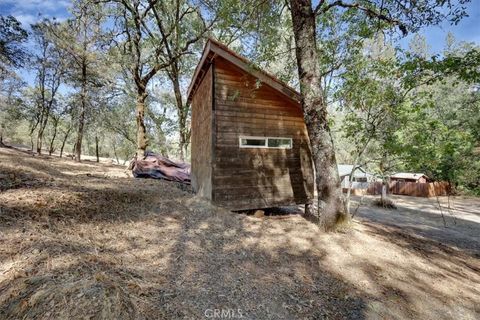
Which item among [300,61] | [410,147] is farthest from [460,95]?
[300,61]

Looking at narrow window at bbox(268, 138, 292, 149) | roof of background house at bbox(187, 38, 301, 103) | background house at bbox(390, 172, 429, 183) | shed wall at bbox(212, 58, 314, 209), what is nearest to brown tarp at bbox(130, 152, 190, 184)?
shed wall at bbox(212, 58, 314, 209)

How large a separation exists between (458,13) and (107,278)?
8.37 meters

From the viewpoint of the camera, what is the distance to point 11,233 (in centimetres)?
308

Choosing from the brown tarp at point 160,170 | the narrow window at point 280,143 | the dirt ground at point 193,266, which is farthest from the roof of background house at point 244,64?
the brown tarp at point 160,170

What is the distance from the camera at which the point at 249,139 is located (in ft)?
24.4

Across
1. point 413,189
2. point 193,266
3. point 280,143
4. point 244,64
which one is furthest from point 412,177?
point 193,266

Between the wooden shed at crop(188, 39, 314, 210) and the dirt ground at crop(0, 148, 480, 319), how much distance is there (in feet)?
4.25

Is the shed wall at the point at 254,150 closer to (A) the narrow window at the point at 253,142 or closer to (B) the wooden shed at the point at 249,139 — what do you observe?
(B) the wooden shed at the point at 249,139

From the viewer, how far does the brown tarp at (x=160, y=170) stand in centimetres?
1182

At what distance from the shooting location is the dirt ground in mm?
2424

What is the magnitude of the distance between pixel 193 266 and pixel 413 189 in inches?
1375

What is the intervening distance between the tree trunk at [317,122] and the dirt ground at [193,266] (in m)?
0.66

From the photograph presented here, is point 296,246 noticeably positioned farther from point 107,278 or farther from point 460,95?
point 460,95

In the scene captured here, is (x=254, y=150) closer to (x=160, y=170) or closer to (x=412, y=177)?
(x=160, y=170)
